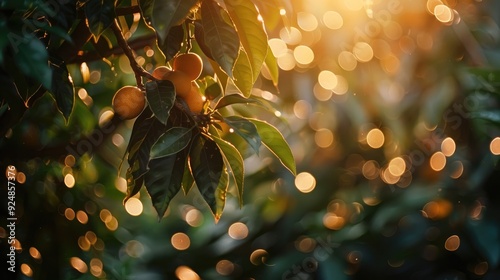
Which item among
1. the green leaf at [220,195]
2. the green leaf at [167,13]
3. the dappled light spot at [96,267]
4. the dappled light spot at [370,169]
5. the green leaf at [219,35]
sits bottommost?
the dappled light spot at [370,169]

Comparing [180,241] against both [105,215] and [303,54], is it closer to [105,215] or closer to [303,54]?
[303,54]

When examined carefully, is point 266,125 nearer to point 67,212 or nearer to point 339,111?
point 67,212

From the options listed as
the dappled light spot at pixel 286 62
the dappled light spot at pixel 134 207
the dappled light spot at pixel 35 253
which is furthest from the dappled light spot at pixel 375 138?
the dappled light spot at pixel 35 253

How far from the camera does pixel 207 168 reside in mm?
858

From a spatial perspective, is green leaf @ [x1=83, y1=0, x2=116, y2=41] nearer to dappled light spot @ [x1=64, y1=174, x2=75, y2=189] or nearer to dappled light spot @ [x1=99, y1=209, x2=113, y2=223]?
dappled light spot @ [x1=64, y1=174, x2=75, y2=189]

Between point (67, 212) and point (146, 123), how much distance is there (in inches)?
31.5

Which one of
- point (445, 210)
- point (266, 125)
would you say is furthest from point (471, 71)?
point (266, 125)

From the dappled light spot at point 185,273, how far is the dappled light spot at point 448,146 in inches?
33.5

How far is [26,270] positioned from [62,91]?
692 mm

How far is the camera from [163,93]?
833mm

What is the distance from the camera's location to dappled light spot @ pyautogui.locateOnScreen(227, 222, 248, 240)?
2611mm

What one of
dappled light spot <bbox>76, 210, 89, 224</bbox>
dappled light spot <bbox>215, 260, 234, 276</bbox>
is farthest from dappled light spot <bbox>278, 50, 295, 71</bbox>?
dappled light spot <bbox>76, 210, 89, 224</bbox>

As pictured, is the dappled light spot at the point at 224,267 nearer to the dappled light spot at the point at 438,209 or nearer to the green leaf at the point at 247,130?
the dappled light spot at the point at 438,209

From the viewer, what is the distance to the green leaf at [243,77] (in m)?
0.89
